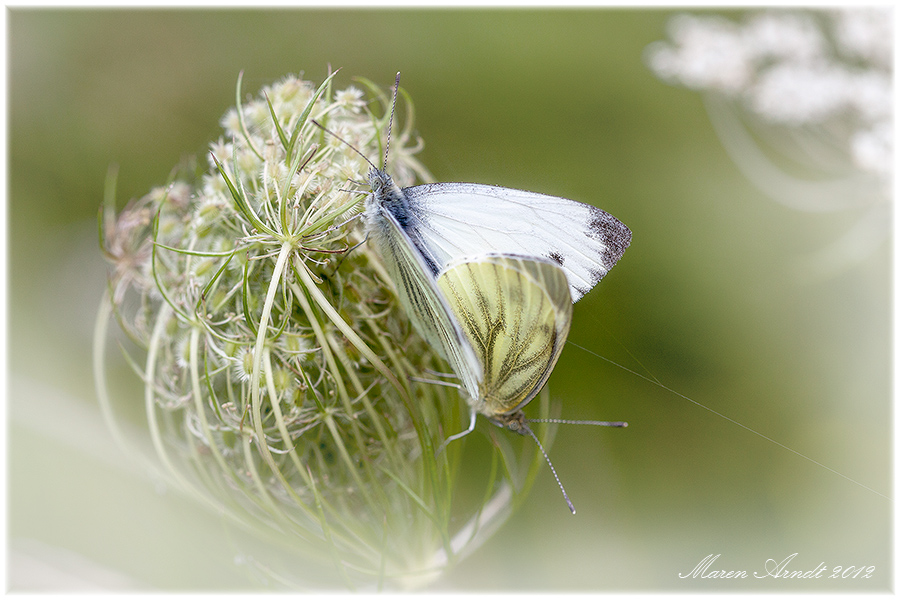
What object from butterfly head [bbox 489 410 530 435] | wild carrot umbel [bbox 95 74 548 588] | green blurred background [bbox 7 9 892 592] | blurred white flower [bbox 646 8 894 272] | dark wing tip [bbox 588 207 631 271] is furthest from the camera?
blurred white flower [bbox 646 8 894 272]

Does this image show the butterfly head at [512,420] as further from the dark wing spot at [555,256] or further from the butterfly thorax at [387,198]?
the butterfly thorax at [387,198]

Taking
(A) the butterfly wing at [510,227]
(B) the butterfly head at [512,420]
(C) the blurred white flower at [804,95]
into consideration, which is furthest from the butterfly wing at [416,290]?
(C) the blurred white flower at [804,95]

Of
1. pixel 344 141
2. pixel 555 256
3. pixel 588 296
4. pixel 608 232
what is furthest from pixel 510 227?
pixel 588 296

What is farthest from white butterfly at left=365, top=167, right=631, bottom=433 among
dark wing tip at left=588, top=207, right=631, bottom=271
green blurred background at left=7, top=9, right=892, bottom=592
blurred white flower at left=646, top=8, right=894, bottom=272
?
blurred white flower at left=646, top=8, right=894, bottom=272

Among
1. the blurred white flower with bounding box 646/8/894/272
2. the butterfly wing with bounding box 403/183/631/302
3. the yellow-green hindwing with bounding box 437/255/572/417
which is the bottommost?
the yellow-green hindwing with bounding box 437/255/572/417

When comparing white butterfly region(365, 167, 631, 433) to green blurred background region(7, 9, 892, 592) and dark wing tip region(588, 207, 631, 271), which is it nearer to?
dark wing tip region(588, 207, 631, 271)

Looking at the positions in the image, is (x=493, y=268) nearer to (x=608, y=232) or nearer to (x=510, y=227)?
(x=510, y=227)
